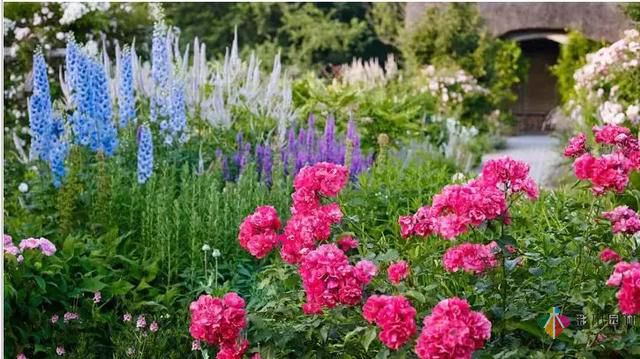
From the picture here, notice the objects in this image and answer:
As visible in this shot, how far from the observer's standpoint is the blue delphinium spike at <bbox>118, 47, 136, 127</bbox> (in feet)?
18.0

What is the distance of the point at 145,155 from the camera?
5.05 m

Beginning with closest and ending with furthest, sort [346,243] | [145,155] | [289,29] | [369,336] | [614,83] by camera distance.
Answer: [369,336], [346,243], [145,155], [614,83], [289,29]

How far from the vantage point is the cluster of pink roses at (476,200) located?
2.67 m

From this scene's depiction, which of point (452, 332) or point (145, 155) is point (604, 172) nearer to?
point (452, 332)

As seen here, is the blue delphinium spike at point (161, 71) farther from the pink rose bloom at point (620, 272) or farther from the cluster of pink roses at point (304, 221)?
the pink rose bloom at point (620, 272)

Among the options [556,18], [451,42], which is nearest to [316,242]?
[451,42]

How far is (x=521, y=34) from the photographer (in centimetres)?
2080

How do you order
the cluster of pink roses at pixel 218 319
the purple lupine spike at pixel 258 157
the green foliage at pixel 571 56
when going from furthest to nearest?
the green foliage at pixel 571 56 → the purple lupine spike at pixel 258 157 → the cluster of pink roses at pixel 218 319

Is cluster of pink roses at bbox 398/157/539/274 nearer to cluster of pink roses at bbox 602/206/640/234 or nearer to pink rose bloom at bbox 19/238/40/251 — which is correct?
cluster of pink roses at bbox 602/206/640/234

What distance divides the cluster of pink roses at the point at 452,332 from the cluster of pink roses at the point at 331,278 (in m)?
0.29

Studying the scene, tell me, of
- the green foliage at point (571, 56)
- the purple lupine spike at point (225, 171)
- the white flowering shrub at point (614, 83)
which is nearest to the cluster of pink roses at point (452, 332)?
the purple lupine spike at point (225, 171)

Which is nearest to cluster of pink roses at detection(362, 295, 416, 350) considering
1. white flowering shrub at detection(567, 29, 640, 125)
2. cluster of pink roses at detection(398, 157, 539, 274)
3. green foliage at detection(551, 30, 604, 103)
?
cluster of pink roses at detection(398, 157, 539, 274)

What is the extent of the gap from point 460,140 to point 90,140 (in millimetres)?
5425

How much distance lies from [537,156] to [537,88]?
9.95m
